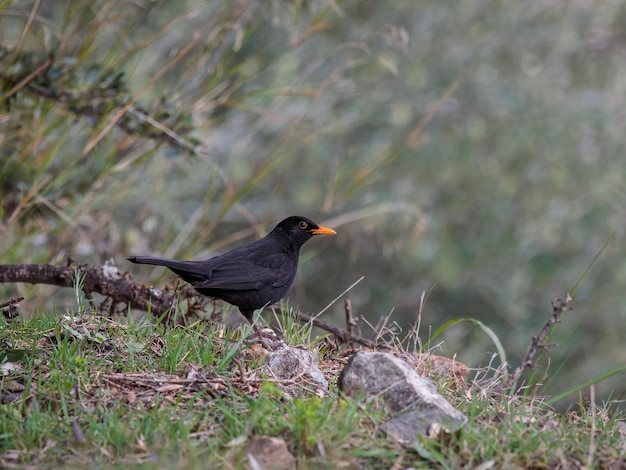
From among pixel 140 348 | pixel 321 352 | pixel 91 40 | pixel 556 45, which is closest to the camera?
pixel 140 348

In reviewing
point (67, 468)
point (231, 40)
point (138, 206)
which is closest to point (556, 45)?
point (231, 40)

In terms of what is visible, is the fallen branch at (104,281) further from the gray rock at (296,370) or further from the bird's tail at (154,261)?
the gray rock at (296,370)

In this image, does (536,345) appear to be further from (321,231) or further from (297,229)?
(297,229)

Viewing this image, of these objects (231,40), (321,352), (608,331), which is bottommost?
(608,331)

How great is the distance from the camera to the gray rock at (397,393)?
335cm

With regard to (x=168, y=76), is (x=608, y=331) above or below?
below

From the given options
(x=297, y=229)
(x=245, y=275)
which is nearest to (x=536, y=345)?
(x=245, y=275)

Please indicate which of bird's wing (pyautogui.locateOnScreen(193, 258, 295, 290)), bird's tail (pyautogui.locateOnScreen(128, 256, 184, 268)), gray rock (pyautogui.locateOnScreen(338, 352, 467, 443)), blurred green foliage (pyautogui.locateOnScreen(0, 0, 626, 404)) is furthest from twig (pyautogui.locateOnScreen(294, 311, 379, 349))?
blurred green foliage (pyautogui.locateOnScreen(0, 0, 626, 404))

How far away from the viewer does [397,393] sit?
358 cm

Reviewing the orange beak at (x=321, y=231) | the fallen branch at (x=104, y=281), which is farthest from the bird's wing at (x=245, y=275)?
the orange beak at (x=321, y=231)

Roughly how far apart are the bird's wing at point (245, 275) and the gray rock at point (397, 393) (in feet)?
5.05

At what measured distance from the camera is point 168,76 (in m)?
9.51

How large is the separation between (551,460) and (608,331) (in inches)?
297

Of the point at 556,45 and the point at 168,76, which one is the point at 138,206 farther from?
the point at 556,45
